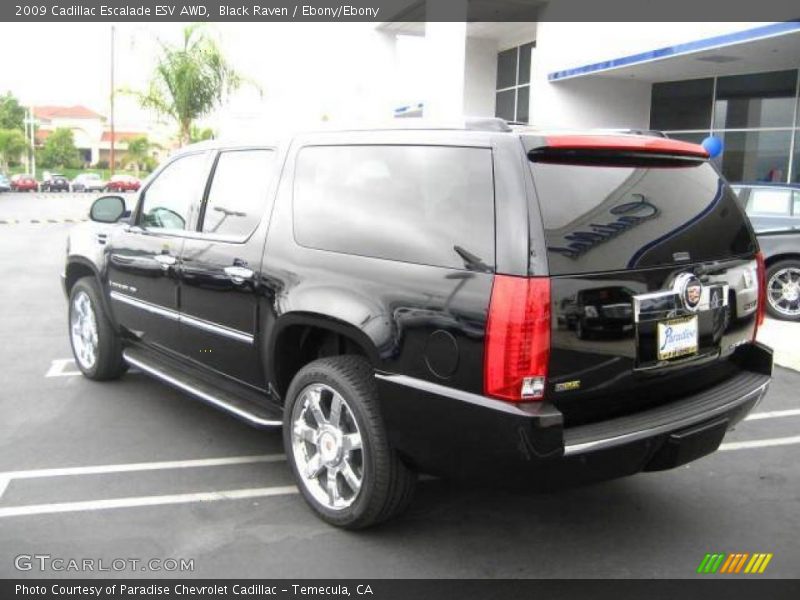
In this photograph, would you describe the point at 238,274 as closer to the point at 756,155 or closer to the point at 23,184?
the point at 756,155

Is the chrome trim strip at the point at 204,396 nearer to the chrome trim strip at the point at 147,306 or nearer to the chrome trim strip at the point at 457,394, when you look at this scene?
the chrome trim strip at the point at 147,306

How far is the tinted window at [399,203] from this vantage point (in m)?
2.98

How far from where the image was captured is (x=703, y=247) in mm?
3369

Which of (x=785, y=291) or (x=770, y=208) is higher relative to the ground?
(x=770, y=208)

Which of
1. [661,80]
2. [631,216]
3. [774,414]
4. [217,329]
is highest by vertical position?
[661,80]

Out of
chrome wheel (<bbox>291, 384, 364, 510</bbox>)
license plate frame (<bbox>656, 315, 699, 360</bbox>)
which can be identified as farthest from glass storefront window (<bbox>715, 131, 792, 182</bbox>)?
chrome wheel (<bbox>291, 384, 364, 510</bbox>)

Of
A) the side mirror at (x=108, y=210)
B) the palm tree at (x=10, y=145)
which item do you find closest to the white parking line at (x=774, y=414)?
the side mirror at (x=108, y=210)

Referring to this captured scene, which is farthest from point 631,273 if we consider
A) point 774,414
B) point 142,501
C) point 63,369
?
point 63,369

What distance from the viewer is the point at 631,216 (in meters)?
3.12

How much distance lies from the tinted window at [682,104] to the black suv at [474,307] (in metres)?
15.7

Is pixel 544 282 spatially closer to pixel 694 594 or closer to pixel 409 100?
pixel 694 594

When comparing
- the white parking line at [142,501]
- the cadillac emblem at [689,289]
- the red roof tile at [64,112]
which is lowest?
the white parking line at [142,501]

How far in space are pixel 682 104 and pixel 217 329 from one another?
56.1ft

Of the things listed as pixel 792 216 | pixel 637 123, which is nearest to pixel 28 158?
pixel 637 123
